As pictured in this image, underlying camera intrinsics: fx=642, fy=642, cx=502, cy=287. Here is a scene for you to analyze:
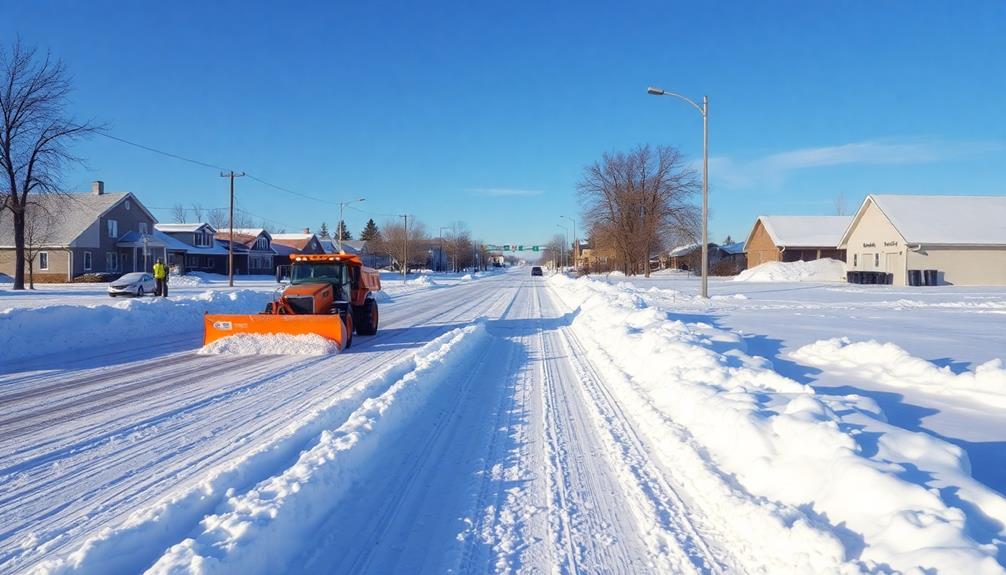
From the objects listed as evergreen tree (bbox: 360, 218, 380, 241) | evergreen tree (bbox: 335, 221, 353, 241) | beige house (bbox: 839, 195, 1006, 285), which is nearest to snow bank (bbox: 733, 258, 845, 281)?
beige house (bbox: 839, 195, 1006, 285)

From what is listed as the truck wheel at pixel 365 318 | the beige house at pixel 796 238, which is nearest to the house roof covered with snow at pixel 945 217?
the beige house at pixel 796 238

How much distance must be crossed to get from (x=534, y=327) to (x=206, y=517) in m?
14.9

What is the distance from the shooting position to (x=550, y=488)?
5.43 metres

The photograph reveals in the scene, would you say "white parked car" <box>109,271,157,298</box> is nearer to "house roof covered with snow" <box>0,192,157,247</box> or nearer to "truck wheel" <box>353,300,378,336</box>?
"house roof covered with snow" <box>0,192,157,247</box>

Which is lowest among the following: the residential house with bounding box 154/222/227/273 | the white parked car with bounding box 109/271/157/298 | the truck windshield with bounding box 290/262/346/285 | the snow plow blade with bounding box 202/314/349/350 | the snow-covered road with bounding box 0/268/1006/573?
the snow-covered road with bounding box 0/268/1006/573

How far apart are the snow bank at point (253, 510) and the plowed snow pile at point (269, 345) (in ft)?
19.6

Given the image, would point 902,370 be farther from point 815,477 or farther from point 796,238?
point 796,238

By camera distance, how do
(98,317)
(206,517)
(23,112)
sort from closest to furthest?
(206,517) → (98,317) → (23,112)

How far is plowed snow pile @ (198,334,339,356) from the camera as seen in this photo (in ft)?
43.0

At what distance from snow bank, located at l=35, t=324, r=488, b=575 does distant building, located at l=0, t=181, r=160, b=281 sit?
53.0 meters

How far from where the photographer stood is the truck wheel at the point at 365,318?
16.2 meters

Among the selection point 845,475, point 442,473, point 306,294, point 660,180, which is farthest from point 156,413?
point 660,180

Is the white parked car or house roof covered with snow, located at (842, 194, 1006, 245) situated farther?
house roof covered with snow, located at (842, 194, 1006, 245)

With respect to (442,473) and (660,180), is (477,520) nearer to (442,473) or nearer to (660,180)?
(442,473)
